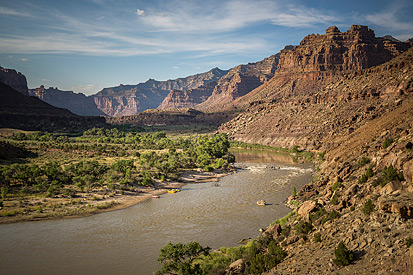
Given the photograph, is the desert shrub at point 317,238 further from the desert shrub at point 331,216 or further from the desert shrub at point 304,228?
the desert shrub at point 331,216

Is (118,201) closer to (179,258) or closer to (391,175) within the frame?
(179,258)

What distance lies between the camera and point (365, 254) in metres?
16.2

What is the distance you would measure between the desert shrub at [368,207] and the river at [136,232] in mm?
13858

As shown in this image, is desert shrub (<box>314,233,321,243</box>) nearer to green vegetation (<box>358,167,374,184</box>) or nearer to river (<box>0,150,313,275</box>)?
green vegetation (<box>358,167,374,184</box>)

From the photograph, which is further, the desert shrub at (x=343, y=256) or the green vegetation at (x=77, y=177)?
the green vegetation at (x=77, y=177)

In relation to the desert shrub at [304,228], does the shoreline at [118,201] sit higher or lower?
lower

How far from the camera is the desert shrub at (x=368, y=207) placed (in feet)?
62.8

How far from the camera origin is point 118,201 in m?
46.2

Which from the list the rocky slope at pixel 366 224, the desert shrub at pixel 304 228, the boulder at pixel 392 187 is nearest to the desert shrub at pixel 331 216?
the rocky slope at pixel 366 224

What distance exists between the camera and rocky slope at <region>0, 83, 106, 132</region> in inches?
5470

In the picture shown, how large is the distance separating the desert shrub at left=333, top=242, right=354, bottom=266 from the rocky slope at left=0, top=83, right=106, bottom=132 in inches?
A: 5728

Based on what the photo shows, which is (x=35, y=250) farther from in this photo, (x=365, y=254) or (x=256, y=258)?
(x=365, y=254)

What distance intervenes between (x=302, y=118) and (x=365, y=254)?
97.4 meters

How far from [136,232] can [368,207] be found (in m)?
24.5
